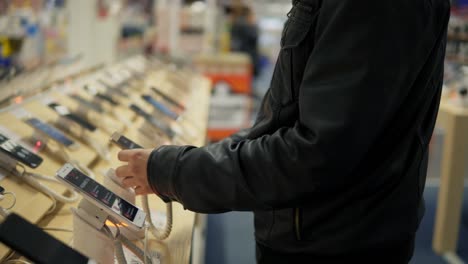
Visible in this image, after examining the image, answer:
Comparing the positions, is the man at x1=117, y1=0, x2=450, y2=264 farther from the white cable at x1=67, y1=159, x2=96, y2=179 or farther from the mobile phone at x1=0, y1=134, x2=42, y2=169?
the white cable at x1=67, y1=159, x2=96, y2=179

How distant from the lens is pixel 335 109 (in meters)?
1.00

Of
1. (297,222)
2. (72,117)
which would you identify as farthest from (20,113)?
(297,222)

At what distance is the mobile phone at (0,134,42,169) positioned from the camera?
5.21 ft

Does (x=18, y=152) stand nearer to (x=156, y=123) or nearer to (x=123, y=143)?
(x=123, y=143)

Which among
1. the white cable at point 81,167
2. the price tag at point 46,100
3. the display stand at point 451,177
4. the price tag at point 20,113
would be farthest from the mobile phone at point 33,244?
the display stand at point 451,177

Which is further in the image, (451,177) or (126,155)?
(451,177)

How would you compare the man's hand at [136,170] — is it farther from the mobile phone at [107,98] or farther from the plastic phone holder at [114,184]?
the mobile phone at [107,98]

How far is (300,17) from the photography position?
3.70 ft

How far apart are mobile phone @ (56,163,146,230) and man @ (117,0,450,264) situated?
0.24 feet

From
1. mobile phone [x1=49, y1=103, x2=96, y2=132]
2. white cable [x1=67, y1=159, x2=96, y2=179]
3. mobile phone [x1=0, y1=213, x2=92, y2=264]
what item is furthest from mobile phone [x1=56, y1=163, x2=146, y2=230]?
mobile phone [x1=49, y1=103, x2=96, y2=132]

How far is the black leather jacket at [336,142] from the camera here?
100 cm

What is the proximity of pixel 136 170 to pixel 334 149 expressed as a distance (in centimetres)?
48

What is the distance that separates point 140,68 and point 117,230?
3.74m

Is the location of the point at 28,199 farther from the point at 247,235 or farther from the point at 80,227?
the point at 247,235
